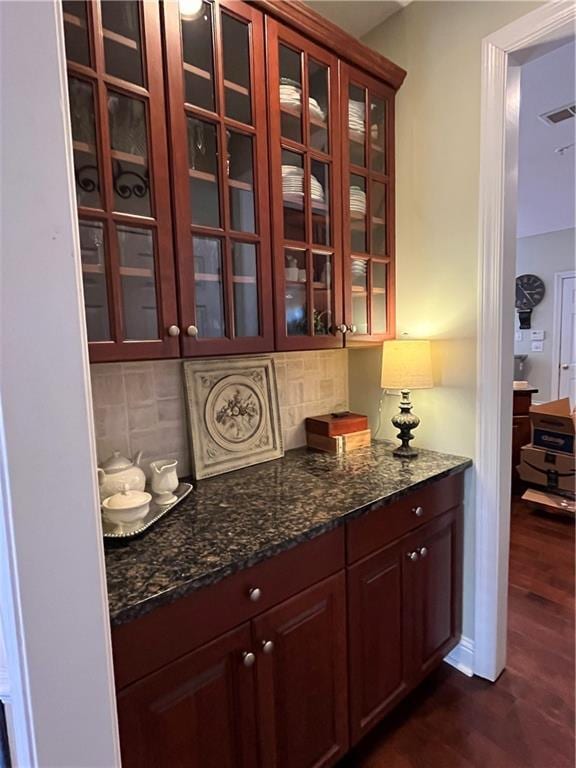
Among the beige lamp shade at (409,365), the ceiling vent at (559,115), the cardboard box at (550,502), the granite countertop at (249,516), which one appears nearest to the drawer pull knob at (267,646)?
the granite countertop at (249,516)

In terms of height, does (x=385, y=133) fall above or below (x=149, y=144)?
above

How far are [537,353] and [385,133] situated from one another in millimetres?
5113

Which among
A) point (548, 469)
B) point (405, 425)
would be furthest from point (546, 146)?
point (405, 425)

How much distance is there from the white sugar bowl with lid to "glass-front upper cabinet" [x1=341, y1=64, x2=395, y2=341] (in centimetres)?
100

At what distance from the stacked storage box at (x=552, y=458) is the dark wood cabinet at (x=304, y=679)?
2.66 metres

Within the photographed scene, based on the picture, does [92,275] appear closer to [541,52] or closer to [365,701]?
[365,701]

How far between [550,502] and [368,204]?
2.77 meters

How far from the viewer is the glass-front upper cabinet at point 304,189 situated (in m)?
1.40

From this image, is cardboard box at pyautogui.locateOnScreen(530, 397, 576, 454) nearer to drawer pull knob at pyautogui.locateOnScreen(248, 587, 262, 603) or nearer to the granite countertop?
the granite countertop

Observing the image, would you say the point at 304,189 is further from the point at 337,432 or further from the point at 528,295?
the point at 528,295

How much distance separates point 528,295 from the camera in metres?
5.86

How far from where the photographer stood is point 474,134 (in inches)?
62.5

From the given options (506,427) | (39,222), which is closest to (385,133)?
(506,427)

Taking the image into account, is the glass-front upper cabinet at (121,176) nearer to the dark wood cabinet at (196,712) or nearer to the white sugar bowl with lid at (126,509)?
the white sugar bowl with lid at (126,509)
